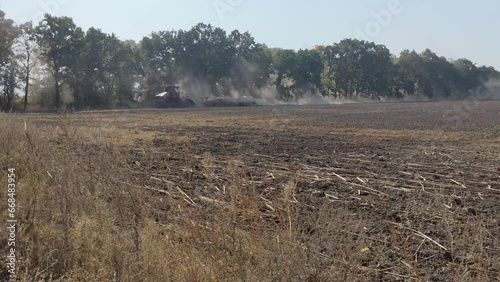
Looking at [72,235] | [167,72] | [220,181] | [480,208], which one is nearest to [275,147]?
[220,181]

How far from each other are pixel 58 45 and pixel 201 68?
22.0m

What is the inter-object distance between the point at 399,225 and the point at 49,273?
3855 mm

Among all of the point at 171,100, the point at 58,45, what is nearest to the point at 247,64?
the point at 171,100

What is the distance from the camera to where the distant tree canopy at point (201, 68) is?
56.5 metres

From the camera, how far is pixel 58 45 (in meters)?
57.0

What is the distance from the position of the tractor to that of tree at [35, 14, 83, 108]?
34.9 feet

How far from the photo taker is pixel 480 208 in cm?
708

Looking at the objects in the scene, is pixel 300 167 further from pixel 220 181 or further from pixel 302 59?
pixel 302 59

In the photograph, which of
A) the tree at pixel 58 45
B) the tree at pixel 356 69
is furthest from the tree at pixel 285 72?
the tree at pixel 58 45

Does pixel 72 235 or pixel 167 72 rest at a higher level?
pixel 167 72

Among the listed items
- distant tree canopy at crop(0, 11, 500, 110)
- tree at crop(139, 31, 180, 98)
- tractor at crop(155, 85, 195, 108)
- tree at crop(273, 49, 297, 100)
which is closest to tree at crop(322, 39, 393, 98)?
distant tree canopy at crop(0, 11, 500, 110)

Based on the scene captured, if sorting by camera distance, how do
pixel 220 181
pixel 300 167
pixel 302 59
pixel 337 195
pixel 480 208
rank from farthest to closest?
pixel 302 59 < pixel 300 167 < pixel 220 181 < pixel 337 195 < pixel 480 208

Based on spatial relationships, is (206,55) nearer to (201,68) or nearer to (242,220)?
(201,68)

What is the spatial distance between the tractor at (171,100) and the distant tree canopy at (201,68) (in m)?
7.14
